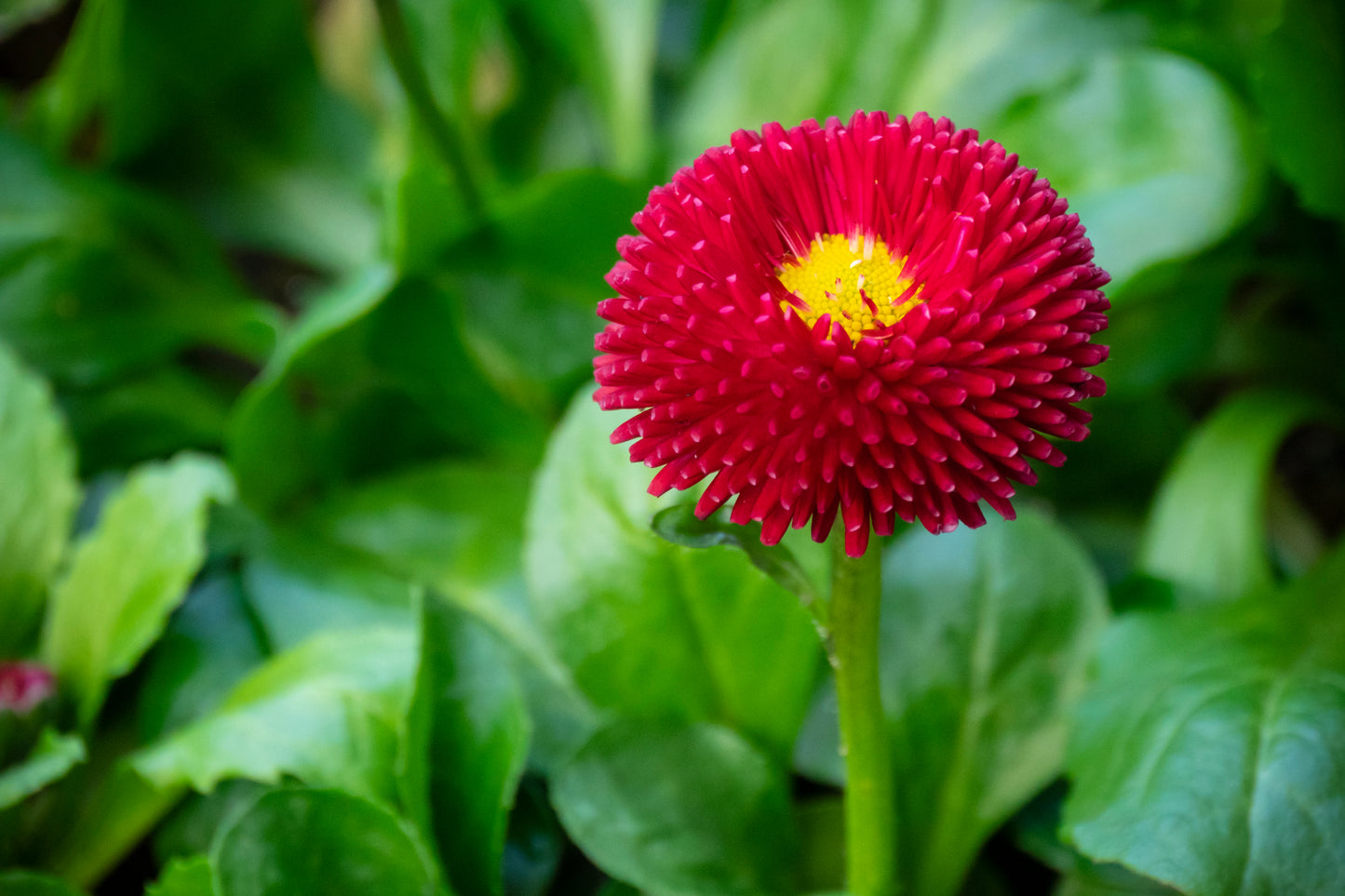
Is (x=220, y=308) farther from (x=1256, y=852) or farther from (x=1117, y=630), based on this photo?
(x=1256, y=852)

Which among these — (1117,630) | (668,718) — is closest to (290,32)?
(668,718)

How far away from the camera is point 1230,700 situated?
61 centimetres

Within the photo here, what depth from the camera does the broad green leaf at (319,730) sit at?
68 centimetres

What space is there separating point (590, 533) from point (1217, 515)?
469 millimetres

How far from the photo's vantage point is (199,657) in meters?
0.84

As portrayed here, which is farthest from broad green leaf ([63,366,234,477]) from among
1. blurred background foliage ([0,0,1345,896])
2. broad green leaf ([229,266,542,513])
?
broad green leaf ([229,266,542,513])

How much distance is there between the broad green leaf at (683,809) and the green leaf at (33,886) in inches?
12.5

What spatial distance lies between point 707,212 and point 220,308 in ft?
2.84

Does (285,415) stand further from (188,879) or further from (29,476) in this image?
(188,879)

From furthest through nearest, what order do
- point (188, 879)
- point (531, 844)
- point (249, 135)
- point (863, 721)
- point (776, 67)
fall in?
point (249, 135)
point (776, 67)
point (531, 844)
point (188, 879)
point (863, 721)

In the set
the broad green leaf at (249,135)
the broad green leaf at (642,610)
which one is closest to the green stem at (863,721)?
the broad green leaf at (642,610)

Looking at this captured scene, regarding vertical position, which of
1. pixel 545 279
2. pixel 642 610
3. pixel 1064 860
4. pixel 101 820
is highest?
pixel 545 279

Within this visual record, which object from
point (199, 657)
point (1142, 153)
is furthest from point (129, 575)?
point (1142, 153)

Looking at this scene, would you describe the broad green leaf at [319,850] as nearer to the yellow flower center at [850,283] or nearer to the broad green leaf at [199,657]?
the broad green leaf at [199,657]
